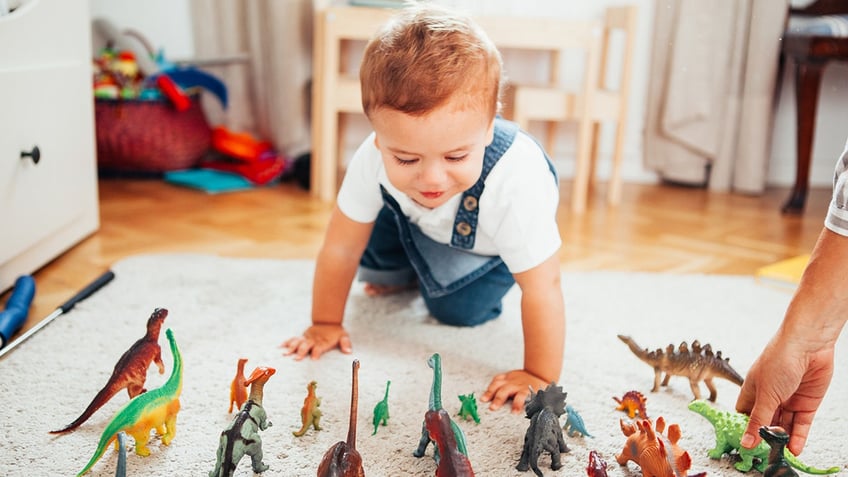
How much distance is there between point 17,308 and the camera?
1071 millimetres

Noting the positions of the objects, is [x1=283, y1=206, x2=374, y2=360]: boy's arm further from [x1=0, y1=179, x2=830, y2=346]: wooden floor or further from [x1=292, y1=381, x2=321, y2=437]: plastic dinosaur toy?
[x1=0, y1=179, x2=830, y2=346]: wooden floor

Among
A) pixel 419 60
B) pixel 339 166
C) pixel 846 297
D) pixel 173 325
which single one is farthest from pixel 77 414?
pixel 339 166

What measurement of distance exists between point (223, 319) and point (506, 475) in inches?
21.7

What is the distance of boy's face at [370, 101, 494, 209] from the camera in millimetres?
812

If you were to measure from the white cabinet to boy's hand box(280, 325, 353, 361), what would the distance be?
50 centimetres

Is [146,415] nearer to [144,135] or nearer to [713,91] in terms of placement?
[144,135]

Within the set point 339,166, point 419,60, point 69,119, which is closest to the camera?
point 419,60

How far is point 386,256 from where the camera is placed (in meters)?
1.27

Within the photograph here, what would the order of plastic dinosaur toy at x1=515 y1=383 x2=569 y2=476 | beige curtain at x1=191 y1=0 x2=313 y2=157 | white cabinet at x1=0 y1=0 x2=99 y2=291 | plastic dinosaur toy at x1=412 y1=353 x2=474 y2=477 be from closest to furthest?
plastic dinosaur toy at x1=412 y1=353 x2=474 y2=477, plastic dinosaur toy at x1=515 y1=383 x2=569 y2=476, white cabinet at x1=0 y1=0 x2=99 y2=291, beige curtain at x1=191 y1=0 x2=313 y2=157

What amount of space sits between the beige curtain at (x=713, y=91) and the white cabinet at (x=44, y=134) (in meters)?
1.64

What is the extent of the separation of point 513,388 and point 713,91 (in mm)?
1727

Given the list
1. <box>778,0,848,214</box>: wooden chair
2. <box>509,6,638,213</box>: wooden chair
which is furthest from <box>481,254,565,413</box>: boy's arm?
<box>778,0,848,214</box>: wooden chair

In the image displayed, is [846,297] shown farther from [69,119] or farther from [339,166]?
[339,166]

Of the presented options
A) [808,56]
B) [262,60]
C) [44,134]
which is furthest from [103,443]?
[808,56]
